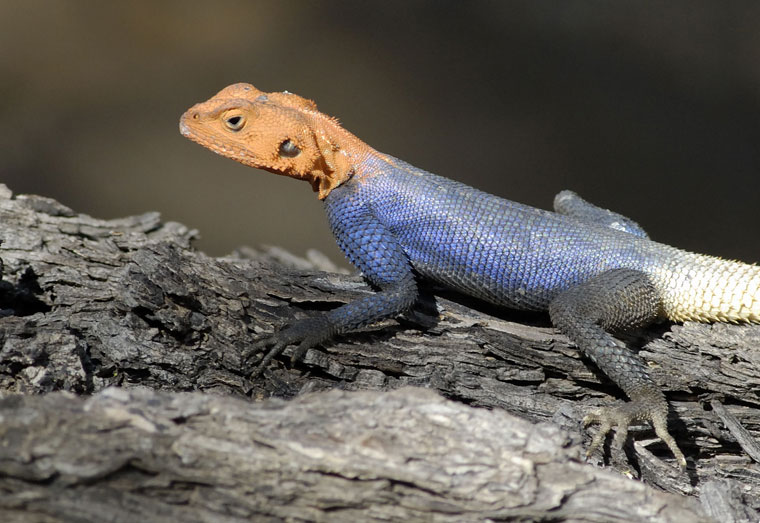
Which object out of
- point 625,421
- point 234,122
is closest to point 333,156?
point 234,122

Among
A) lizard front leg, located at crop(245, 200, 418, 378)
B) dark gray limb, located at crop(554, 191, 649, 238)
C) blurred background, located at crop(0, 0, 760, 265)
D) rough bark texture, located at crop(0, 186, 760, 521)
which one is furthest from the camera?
blurred background, located at crop(0, 0, 760, 265)

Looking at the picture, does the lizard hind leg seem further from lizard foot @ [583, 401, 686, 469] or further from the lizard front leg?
the lizard front leg

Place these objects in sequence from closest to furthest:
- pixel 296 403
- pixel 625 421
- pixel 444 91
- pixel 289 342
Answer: pixel 296 403 → pixel 625 421 → pixel 289 342 → pixel 444 91

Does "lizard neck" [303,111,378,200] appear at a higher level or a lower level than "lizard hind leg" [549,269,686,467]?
higher

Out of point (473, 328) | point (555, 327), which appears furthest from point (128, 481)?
point (555, 327)

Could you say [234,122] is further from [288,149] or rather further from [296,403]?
[296,403]

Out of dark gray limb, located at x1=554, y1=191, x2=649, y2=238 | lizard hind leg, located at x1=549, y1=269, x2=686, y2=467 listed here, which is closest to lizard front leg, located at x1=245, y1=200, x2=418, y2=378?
lizard hind leg, located at x1=549, y1=269, x2=686, y2=467
